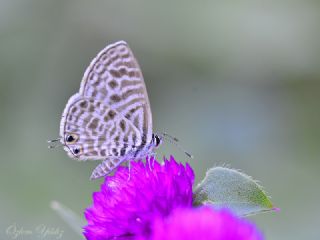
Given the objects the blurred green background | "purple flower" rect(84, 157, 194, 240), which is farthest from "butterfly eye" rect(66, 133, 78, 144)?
the blurred green background

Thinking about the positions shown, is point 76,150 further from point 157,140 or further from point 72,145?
point 157,140

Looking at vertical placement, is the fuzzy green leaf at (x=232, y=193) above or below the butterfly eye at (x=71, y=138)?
above

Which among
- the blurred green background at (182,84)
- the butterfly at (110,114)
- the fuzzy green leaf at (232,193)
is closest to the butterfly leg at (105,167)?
the butterfly at (110,114)

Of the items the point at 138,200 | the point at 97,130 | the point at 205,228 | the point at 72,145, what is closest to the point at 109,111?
the point at 97,130

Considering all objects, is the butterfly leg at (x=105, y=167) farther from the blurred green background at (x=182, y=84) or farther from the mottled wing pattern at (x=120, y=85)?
the blurred green background at (x=182, y=84)

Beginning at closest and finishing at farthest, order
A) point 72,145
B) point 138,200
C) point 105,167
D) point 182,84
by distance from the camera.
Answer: point 138,200, point 105,167, point 72,145, point 182,84

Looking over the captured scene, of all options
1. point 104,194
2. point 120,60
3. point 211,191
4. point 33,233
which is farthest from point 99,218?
point 33,233

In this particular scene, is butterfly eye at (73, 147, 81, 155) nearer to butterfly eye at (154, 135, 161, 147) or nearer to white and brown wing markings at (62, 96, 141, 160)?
white and brown wing markings at (62, 96, 141, 160)

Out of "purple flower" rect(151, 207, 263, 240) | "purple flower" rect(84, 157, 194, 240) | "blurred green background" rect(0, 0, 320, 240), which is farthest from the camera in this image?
"blurred green background" rect(0, 0, 320, 240)
